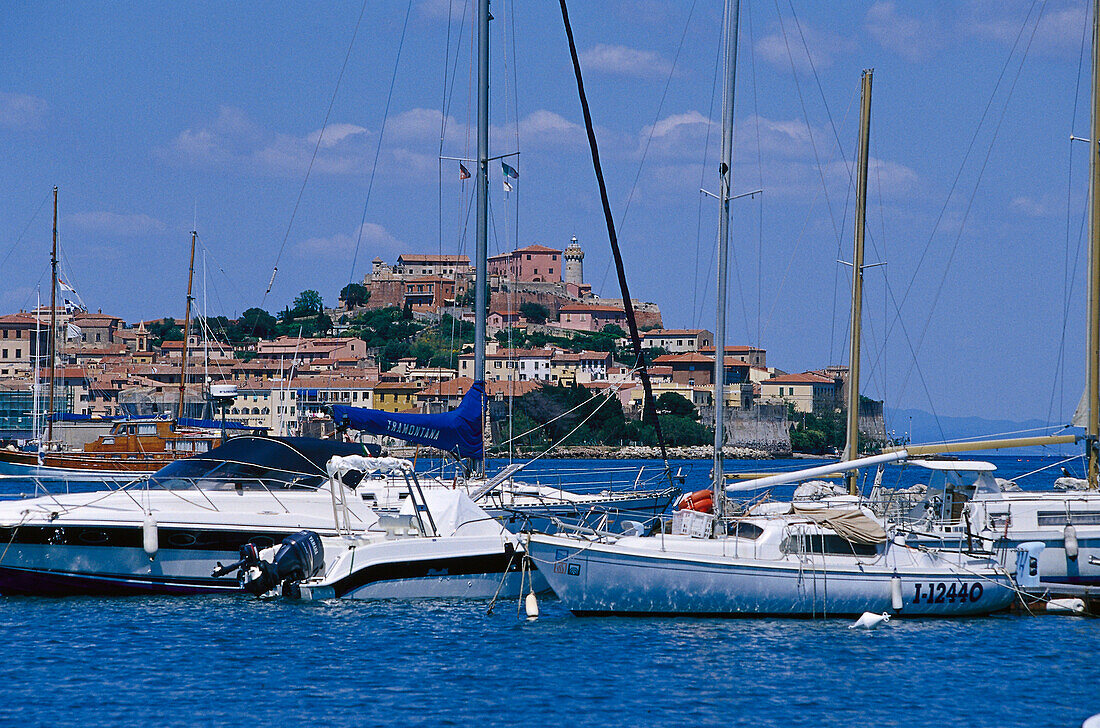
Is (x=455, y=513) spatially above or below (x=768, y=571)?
above

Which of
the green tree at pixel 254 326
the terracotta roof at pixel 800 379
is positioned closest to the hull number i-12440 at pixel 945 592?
the terracotta roof at pixel 800 379

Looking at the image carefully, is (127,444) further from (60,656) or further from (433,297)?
(433,297)

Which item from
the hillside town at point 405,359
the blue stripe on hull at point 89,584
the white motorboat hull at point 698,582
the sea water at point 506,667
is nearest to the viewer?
the sea water at point 506,667

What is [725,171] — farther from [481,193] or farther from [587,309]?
[587,309]

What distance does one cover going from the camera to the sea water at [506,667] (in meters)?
12.0

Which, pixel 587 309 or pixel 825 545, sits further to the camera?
pixel 587 309

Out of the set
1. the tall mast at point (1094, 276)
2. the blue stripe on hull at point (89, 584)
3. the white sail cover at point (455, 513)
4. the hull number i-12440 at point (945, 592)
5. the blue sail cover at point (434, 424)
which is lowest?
the blue stripe on hull at point (89, 584)

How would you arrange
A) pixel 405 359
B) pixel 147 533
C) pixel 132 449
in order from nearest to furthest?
pixel 147 533 → pixel 132 449 → pixel 405 359

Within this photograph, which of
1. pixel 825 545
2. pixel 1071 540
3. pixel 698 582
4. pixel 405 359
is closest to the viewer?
pixel 698 582

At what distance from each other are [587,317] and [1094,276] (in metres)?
138

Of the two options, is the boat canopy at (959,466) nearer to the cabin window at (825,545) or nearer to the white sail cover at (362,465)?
the cabin window at (825,545)

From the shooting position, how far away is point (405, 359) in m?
134

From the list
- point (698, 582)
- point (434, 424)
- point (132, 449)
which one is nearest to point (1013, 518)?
point (698, 582)

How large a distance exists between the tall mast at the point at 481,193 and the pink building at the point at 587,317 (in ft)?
443
